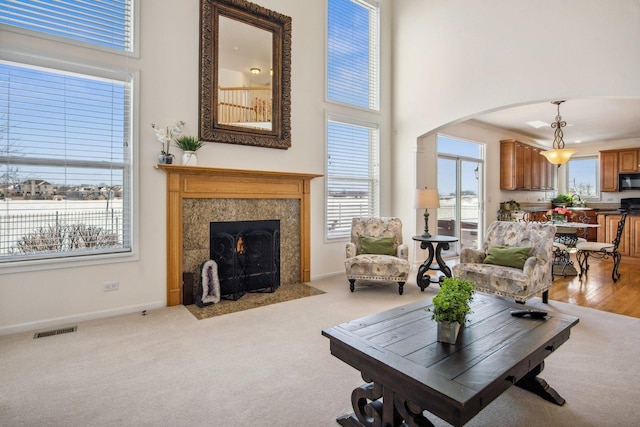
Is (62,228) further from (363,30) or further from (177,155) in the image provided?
(363,30)

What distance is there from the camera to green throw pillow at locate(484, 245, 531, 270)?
12.6ft

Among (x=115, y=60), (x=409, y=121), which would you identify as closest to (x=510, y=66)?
(x=409, y=121)

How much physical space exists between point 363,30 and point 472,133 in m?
3.25

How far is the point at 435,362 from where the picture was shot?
1.62 metres

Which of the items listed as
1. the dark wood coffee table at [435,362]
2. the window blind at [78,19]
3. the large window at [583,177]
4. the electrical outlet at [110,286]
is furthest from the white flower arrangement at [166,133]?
the large window at [583,177]

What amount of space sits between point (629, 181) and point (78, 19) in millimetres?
11556

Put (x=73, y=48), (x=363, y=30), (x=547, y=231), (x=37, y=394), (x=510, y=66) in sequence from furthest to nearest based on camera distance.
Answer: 1. (x=363, y=30)
2. (x=510, y=66)
3. (x=547, y=231)
4. (x=73, y=48)
5. (x=37, y=394)

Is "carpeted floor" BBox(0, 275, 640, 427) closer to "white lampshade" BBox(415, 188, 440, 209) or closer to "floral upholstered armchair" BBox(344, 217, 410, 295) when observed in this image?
"floral upholstered armchair" BBox(344, 217, 410, 295)

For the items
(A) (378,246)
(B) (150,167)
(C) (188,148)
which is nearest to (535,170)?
(A) (378,246)

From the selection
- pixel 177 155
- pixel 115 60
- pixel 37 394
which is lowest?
pixel 37 394

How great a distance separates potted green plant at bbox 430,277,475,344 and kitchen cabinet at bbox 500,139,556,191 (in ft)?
23.6

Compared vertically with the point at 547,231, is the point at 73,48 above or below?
above

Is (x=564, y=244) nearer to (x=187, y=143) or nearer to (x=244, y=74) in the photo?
(x=244, y=74)

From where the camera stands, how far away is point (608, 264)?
6438 mm
